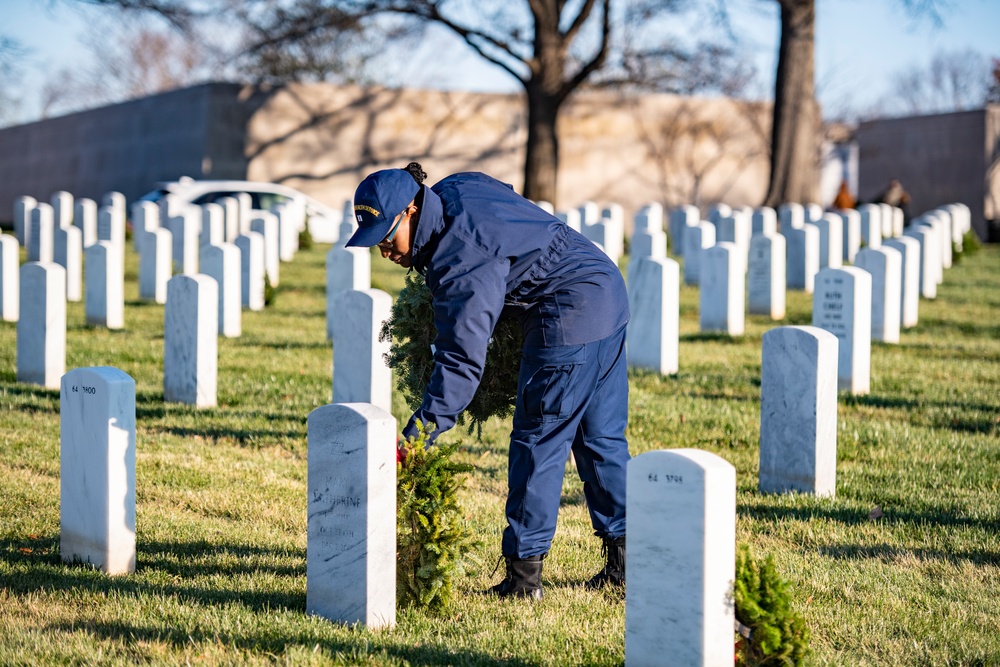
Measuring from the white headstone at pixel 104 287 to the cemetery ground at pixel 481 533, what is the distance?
52.9 inches

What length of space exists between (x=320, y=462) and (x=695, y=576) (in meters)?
1.44

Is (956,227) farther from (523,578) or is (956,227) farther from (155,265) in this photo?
(523,578)

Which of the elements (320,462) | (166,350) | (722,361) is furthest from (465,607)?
(722,361)

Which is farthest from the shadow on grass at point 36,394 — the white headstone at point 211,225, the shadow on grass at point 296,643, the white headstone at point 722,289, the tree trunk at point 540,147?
the tree trunk at point 540,147

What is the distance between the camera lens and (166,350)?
329 inches

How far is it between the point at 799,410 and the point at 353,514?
9.90 ft

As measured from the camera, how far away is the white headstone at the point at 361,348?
7.54m

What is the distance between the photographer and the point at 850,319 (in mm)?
8789

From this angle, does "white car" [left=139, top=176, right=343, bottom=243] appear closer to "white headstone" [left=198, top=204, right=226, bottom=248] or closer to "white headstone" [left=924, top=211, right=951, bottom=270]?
"white headstone" [left=198, top=204, right=226, bottom=248]

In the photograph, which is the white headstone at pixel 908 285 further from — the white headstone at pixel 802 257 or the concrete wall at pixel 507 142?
the concrete wall at pixel 507 142

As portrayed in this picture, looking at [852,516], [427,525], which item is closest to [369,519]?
[427,525]

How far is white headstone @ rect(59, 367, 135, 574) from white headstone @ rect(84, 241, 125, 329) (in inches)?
270

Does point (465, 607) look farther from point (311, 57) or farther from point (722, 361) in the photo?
point (311, 57)

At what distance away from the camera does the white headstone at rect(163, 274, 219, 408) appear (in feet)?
26.6
